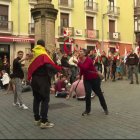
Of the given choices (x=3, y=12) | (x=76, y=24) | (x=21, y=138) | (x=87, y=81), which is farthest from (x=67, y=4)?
(x=21, y=138)

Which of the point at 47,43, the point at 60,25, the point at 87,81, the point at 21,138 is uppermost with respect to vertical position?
the point at 60,25

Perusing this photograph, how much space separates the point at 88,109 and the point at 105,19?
35683 mm

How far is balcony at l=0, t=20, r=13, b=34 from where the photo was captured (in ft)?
113

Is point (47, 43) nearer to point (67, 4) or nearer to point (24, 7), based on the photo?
point (24, 7)

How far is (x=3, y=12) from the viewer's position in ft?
116

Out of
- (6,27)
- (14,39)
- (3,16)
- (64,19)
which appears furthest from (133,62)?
Answer: (64,19)

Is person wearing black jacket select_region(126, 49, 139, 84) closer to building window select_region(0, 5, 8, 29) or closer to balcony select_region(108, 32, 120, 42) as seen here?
building window select_region(0, 5, 8, 29)

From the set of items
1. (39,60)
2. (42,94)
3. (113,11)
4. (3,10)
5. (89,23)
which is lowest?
(42,94)

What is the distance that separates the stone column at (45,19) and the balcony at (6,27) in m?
20.1

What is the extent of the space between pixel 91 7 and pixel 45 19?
28435mm

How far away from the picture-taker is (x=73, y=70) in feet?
56.1

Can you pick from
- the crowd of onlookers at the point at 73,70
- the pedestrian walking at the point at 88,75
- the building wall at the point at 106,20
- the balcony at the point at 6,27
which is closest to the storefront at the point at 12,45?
the balcony at the point at 6,27

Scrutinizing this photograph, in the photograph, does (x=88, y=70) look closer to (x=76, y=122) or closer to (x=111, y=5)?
(x=76, y=122)

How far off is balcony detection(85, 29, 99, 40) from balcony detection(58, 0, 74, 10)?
3371mm
